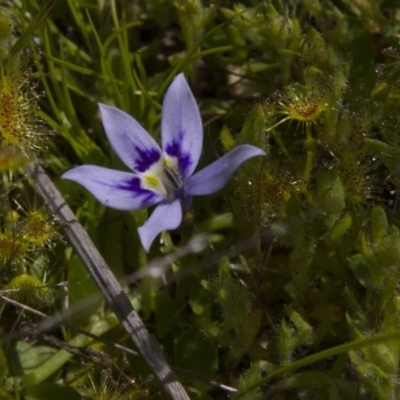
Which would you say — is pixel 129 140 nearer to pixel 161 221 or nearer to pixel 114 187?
pixel 114 187

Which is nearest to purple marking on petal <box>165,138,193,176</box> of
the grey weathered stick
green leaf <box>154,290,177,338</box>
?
the grey weathered stick

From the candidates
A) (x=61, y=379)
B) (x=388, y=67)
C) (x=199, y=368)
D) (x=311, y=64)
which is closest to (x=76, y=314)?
(x=61, y=379)

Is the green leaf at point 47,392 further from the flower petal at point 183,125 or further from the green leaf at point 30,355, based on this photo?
the flower petal at point 183,125

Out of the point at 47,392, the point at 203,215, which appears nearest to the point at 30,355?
the point at 47,392

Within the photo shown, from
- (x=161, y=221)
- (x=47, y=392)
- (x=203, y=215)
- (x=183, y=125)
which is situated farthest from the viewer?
(x=203, y=215)

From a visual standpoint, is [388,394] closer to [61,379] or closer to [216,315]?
[216,315]

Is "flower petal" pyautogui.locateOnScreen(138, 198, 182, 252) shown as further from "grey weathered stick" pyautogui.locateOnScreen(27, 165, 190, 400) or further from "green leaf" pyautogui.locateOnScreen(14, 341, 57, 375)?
"green leaf" pyautogui.locateOnScreen(14, 341, 57, 375)
